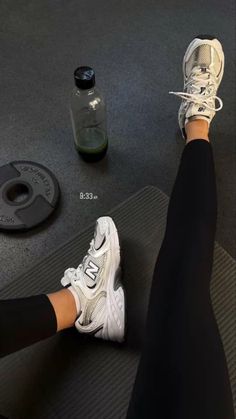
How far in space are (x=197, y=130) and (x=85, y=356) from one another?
24.3 inches

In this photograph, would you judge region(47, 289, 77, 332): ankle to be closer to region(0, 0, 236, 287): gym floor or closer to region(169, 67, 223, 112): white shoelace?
region(0, 0, 236, 287): gym floor

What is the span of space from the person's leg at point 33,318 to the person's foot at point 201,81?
59 cm

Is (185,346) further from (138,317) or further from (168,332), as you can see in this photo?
(138,317)

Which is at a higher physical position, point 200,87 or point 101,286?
point 200,87

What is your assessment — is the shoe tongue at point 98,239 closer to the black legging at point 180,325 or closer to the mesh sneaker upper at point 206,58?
the black legging at point 180,325

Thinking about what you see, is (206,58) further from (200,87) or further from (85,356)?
(85,356)

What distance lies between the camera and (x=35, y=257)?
4.13 feet

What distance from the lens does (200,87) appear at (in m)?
1.29

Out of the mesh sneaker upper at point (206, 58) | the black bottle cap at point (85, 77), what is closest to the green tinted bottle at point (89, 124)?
the black bottle cap at point (85, 77)

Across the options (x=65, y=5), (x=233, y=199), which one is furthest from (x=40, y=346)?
(x=65, y=5)

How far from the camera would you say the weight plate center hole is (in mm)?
1358

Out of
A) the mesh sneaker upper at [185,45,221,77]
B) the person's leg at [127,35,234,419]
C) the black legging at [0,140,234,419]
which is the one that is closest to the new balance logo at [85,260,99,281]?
the black legging at [0,140,234,419]

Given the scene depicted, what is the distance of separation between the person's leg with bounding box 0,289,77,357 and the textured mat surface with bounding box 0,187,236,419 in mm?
73

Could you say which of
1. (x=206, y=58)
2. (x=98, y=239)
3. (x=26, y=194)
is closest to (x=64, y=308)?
(x=98, y=239)
